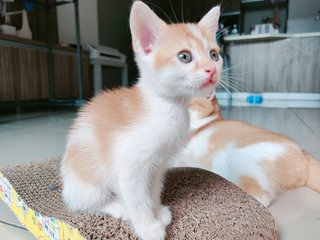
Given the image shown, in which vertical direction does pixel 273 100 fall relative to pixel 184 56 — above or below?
below

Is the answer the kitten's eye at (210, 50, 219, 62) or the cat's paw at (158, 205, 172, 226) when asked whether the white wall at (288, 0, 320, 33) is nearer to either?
the kitten's eye at (210, 50, 219, 62)

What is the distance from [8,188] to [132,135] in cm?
42

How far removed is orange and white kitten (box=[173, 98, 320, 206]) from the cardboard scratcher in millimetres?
110

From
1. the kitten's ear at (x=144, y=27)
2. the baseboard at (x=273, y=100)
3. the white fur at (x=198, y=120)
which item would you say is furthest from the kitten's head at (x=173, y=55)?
the baseboard at (x=273, y=100)

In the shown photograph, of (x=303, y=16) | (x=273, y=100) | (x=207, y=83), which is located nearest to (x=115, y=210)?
(x=207, y=83)

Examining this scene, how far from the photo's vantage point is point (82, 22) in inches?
163

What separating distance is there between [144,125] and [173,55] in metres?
0.15

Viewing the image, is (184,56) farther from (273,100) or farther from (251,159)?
(273,100)

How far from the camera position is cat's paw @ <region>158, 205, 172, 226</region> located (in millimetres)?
591

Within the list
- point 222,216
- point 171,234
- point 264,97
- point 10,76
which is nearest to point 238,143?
point 222,216

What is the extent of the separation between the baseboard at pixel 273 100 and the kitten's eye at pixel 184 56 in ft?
11.3

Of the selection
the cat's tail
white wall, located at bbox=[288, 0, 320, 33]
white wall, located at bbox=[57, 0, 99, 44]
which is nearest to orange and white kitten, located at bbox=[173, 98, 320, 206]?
the cat's tail

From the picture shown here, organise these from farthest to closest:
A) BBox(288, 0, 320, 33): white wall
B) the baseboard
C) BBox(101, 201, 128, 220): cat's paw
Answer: BBox(288, 0, 320, 33): white wall < the baseboard < BBox(101, 201, 128, 220): cat's paw

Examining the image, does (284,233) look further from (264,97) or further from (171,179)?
(264,97)
